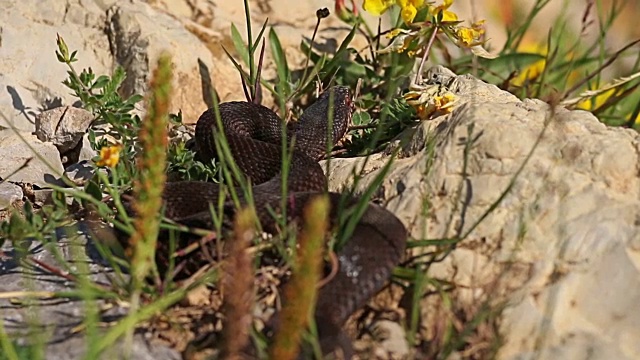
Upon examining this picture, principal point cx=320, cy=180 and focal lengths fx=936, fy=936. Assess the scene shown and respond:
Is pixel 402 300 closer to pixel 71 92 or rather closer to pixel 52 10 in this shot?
pixel 71 92

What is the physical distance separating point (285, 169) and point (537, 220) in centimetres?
105

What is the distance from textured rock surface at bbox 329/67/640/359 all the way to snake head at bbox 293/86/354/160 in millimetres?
1320

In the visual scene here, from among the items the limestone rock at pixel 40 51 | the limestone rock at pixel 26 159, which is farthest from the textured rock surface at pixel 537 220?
the limestone rock at pixel 40 51

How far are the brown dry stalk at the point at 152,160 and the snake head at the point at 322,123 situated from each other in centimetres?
285

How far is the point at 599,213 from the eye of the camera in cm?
376

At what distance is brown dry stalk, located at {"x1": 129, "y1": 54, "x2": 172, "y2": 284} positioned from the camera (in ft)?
9.09

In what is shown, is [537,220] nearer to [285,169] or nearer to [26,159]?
[285,169]

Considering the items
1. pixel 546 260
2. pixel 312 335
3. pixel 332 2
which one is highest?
pixel 332 2

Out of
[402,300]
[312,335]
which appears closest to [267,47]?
[402,300]

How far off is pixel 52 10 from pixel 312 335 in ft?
14.3

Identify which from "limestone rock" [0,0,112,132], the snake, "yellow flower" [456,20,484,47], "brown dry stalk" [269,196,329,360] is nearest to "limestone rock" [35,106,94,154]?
"limestone rock" [0,0,112,132]

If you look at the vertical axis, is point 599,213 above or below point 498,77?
below

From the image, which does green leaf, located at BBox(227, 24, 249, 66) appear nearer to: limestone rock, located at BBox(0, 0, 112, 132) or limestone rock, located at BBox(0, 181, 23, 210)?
limestone rock, located at BBox(0, 0, 112, 132)

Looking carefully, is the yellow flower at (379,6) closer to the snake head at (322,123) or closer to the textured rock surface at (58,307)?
the snake head at (322,123)
